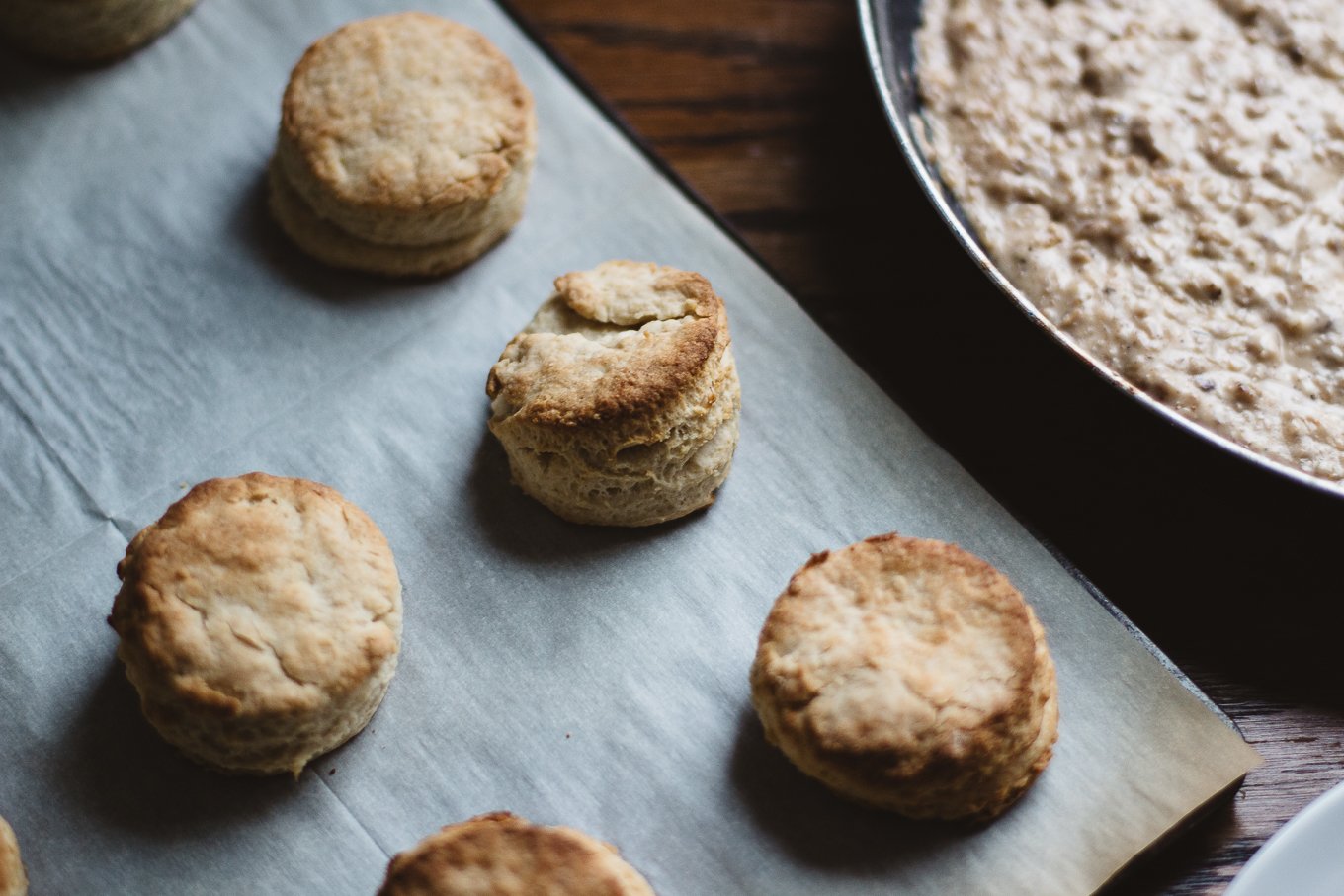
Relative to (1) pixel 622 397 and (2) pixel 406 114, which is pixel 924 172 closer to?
(1) pixel 622 397

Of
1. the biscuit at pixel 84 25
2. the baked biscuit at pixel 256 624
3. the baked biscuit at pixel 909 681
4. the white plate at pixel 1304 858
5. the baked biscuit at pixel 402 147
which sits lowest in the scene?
the white plate at pixel 1304 858

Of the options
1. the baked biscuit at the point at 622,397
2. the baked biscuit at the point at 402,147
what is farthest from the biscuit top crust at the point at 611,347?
the baked biscuit at the point at 402,147

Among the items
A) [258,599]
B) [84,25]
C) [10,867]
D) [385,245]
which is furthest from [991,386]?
[84,25]

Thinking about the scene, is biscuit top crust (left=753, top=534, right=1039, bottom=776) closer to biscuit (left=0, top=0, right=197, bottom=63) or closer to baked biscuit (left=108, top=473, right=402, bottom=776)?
baked biscuit (left=108, top=473, right=402, bottom=776)

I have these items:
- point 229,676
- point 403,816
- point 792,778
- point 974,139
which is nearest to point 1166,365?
point 974,139

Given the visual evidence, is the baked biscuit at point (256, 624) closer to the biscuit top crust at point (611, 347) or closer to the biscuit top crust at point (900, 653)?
the biscuit top crust at point (611, 347)

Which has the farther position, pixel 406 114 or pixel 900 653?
pixel 406 114

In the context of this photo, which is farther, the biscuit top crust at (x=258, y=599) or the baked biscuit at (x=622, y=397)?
the baked biscuit at (x=622, y=397)
